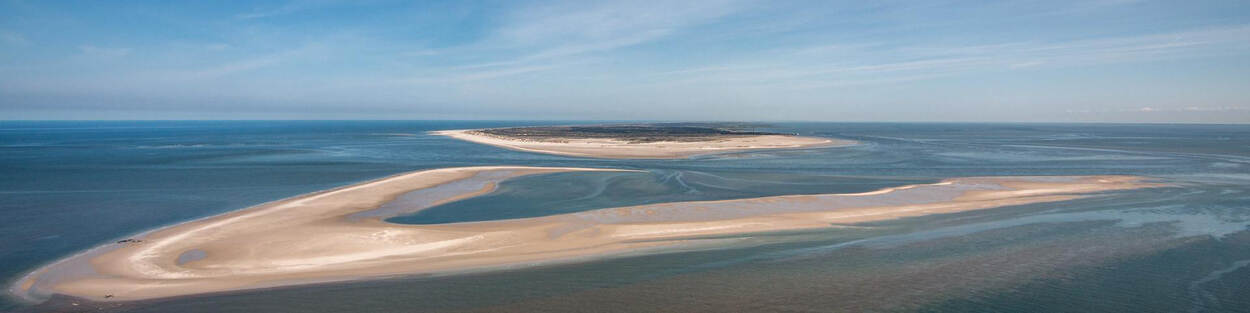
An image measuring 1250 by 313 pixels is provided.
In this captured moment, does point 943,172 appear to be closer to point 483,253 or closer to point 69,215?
point 483,253

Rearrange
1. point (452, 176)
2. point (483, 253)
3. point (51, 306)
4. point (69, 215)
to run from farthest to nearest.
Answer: point (452, 176) < point (69, 215) < point (483, 253) < point (51, 306)

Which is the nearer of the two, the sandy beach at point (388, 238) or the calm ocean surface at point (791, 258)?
the calm ocean surface at point (791, 258)

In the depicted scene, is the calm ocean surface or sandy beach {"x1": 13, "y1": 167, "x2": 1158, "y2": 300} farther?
sandy beach {"x1": 13, "y1": 167, "x2": 1158, "y2": 300}

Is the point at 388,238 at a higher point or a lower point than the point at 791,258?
higher

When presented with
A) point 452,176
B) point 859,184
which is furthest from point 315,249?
point 859,184

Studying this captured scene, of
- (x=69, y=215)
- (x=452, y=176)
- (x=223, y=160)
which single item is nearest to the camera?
(x=69, y=215)

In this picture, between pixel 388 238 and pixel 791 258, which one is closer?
pixel 791 258

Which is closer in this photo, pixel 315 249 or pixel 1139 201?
pixel 315 249
